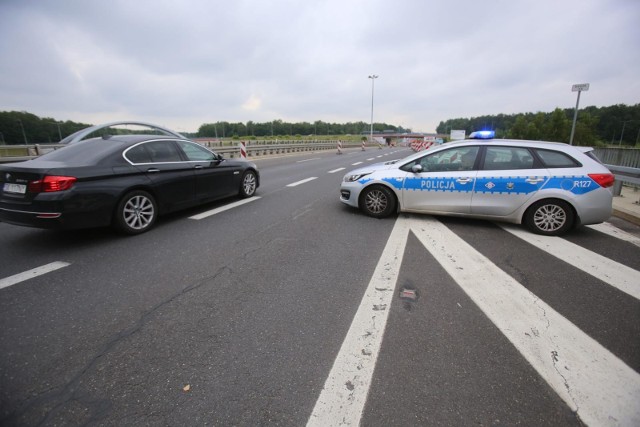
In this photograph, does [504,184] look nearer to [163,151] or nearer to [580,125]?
[163,151]

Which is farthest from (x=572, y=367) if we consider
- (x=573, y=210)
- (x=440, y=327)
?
(x=573, y=210)

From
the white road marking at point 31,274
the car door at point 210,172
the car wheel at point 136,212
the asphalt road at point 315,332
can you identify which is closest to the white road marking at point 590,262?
the asphalt road at point 315,332

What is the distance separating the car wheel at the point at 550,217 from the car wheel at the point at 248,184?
19.5ft

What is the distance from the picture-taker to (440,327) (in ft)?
8.53

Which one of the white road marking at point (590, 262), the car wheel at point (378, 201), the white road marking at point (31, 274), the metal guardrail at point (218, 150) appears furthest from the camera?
the metal guardrail at point (218, 150)

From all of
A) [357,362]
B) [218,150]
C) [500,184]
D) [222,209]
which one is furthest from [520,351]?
[218,150]

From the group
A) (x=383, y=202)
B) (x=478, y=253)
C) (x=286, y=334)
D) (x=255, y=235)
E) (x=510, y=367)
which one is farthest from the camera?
(x=383, y=202)

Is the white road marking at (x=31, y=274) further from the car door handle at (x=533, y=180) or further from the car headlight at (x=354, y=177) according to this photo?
the car door handle at (x=533, y=180)

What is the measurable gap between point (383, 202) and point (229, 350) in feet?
14.1

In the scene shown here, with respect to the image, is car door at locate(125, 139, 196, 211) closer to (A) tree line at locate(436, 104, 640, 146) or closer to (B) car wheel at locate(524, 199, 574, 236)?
(B) car wheel at locate(524, 199, 574, 236)

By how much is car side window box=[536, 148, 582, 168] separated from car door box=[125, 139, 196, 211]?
6.23 metres

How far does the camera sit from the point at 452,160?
542 cm

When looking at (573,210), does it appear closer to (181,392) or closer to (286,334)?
(286,334)

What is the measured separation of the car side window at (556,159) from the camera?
4.86 m
